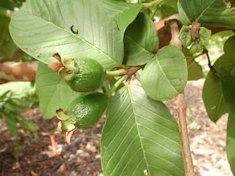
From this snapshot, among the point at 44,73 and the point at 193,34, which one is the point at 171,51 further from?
the point at 44,73

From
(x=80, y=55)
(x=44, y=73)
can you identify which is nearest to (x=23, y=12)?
(x=80, y=55)

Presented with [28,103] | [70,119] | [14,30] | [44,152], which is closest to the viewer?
[70,119]

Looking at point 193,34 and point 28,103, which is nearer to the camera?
point 193,34

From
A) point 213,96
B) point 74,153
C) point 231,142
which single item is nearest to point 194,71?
point 213,96

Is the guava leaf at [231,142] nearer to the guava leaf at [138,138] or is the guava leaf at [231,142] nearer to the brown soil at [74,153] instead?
the guava leaf at [138,138]

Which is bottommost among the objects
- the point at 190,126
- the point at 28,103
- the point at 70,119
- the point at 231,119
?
the point at 190,126

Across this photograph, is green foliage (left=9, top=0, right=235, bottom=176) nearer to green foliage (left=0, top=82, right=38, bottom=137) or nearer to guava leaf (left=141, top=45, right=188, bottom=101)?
guava leaf (left=141, top=45, right=188, bottom=101)

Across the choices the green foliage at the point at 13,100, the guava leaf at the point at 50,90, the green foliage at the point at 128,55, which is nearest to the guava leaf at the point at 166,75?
the green foliage at the point at 128,55
